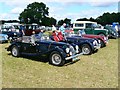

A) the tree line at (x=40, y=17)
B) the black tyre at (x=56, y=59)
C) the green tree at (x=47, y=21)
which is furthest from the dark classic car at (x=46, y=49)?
the green tree at (x=47, y=21)

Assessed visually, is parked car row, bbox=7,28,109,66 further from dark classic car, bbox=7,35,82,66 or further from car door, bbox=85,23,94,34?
car door, bbox=85,23,94,34

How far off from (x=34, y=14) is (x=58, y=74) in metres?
67.6

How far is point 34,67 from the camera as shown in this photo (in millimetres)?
9359

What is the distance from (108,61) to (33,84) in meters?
4.83

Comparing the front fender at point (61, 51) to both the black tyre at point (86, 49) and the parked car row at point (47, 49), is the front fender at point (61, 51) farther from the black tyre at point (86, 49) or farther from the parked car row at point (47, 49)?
the black tyre at point (86, 49)

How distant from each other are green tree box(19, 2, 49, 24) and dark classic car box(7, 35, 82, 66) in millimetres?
59863

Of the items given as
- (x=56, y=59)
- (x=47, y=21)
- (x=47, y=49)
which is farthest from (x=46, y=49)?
(x=47, y=21)

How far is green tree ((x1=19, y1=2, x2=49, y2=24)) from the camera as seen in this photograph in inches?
2847

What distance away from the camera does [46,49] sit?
10352mm

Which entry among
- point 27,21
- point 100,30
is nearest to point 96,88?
A: point 100,30

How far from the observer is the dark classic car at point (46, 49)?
32.2ft

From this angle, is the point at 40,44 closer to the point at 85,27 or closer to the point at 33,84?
the point at 33,84

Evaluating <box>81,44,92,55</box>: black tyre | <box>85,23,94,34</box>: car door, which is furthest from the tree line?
<box>81,44,92,55</box>: black tyre

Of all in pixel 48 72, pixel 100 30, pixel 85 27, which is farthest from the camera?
pixel 85 27
